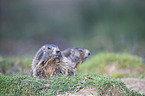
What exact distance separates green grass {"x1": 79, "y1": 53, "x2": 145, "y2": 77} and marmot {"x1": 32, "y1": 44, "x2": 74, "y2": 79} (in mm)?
3291

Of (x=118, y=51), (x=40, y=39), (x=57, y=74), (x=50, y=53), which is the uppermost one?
(x=40, y=39)

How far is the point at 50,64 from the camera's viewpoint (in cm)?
532

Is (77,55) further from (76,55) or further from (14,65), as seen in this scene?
(14,65)

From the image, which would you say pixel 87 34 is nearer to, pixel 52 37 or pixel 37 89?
pixel 52 37

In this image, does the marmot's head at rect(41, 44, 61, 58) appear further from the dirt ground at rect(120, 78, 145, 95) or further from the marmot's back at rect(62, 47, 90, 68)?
the dirt ground at rect(120, 78, 145, 95)

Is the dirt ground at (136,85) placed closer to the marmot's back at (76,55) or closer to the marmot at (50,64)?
the marmot's back at (76,55)

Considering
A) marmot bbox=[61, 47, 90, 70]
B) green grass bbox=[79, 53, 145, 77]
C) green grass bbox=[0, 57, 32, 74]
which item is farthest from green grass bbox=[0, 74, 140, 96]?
green grass bbox=[79, 53, 145, 77]

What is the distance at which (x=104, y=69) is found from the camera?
9.28 meters

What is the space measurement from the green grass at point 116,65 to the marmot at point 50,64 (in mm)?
3291

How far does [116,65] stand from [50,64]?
458 cm

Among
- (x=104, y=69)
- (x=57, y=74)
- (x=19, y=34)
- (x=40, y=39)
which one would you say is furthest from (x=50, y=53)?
(x=19, y=34)

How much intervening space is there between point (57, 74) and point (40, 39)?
13257 mm

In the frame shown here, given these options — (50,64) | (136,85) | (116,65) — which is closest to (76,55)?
(50,64)

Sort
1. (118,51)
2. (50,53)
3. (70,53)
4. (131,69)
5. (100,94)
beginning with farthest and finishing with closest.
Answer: (118,51), (131,69), (70,53), (50,53), (100,94)
